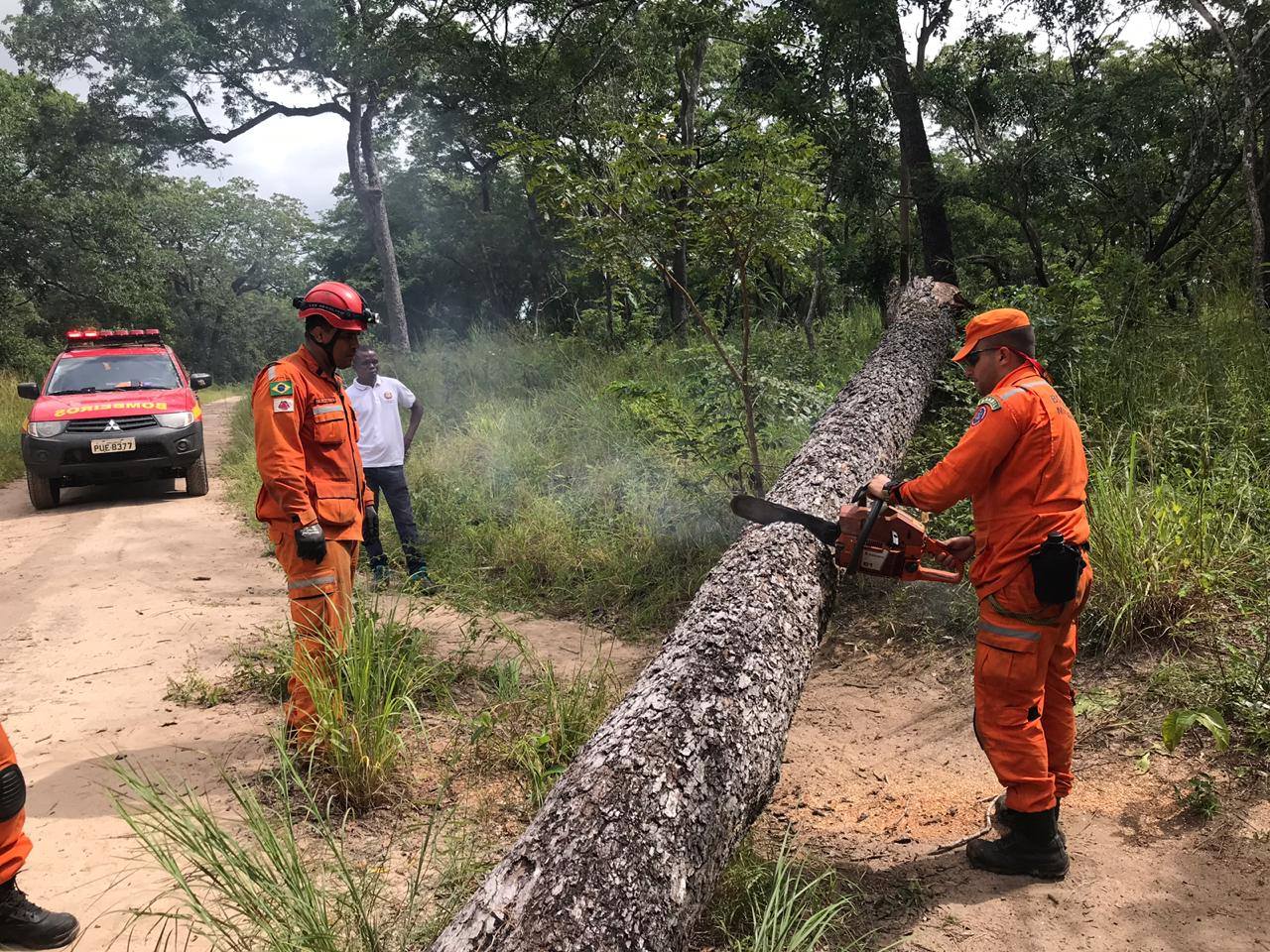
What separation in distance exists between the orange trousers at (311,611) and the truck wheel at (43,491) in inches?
276

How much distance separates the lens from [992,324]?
295 cm

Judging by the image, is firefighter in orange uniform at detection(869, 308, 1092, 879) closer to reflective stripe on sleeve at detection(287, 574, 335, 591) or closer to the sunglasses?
the sunglasses

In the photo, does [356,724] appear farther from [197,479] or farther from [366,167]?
[366,167]

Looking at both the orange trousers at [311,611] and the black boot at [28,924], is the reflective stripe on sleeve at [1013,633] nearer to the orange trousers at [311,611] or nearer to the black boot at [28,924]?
the orange trousers at [311,611]

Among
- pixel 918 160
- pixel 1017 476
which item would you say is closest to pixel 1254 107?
pixel 918 160

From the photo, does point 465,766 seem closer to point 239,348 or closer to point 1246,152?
point 1246,152

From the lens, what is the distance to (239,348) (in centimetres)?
4584

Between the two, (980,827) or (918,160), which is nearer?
(980,827)

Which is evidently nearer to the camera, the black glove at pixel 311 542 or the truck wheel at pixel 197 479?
the black glove at pixel 311 542

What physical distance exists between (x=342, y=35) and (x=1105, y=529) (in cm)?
1551

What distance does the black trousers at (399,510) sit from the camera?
5.80 metres

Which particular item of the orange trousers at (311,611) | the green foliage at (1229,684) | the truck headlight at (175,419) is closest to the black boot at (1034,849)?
the green foliage at (1229,684)

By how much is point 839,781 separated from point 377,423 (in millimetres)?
4150

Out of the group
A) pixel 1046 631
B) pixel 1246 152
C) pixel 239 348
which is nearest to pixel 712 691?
pixel 1046 631
